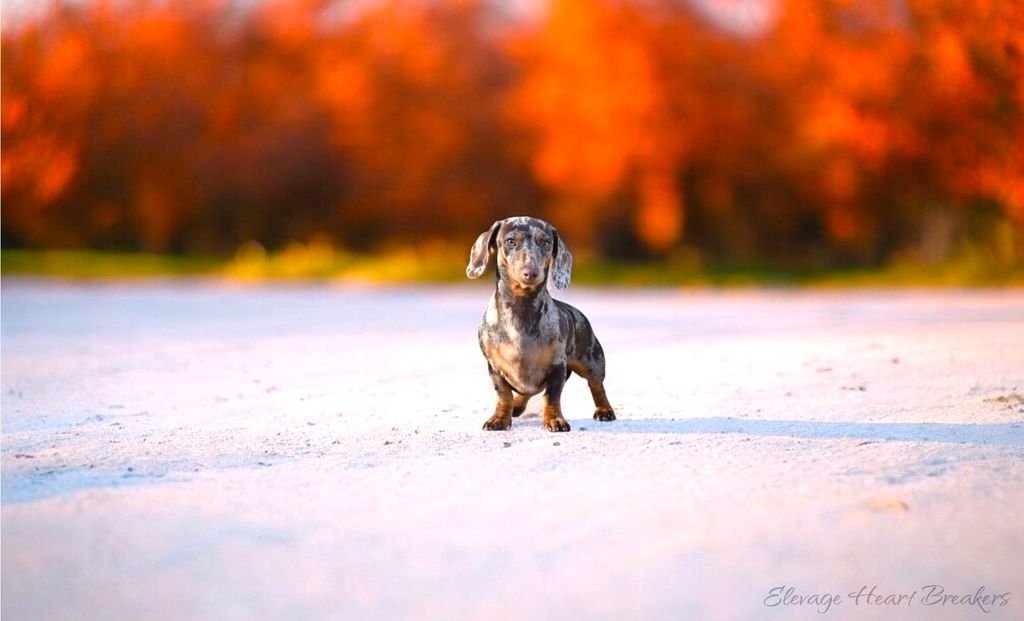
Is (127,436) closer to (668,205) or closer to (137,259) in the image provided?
(668,205)

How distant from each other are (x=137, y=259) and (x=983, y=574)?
2398 cm

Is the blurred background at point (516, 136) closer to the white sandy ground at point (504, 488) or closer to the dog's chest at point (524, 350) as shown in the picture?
the white sandy ground at point (504, 488)

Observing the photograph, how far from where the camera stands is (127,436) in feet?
17.5

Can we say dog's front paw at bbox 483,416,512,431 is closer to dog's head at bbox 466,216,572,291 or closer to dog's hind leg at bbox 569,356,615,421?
dog's hind leg at bbox 569,356,615,421

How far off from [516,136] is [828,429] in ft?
77.7

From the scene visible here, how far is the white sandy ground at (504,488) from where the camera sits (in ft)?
10.3

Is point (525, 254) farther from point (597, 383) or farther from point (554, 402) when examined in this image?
point (597, 383)

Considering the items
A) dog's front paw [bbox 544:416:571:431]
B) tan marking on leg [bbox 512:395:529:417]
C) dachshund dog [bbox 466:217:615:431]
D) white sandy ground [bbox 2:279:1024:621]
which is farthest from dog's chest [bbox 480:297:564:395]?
tan marking on leg [bbox 512:395:529:417]

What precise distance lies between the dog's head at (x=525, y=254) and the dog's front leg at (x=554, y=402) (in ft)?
1.26

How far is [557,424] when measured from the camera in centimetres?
525

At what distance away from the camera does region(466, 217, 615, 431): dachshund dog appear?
5176 millimetres

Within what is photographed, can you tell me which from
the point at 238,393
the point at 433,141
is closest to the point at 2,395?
the point at 238,393

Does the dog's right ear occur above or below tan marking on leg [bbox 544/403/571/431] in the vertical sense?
above

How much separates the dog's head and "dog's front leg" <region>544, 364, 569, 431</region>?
15.2 inches
